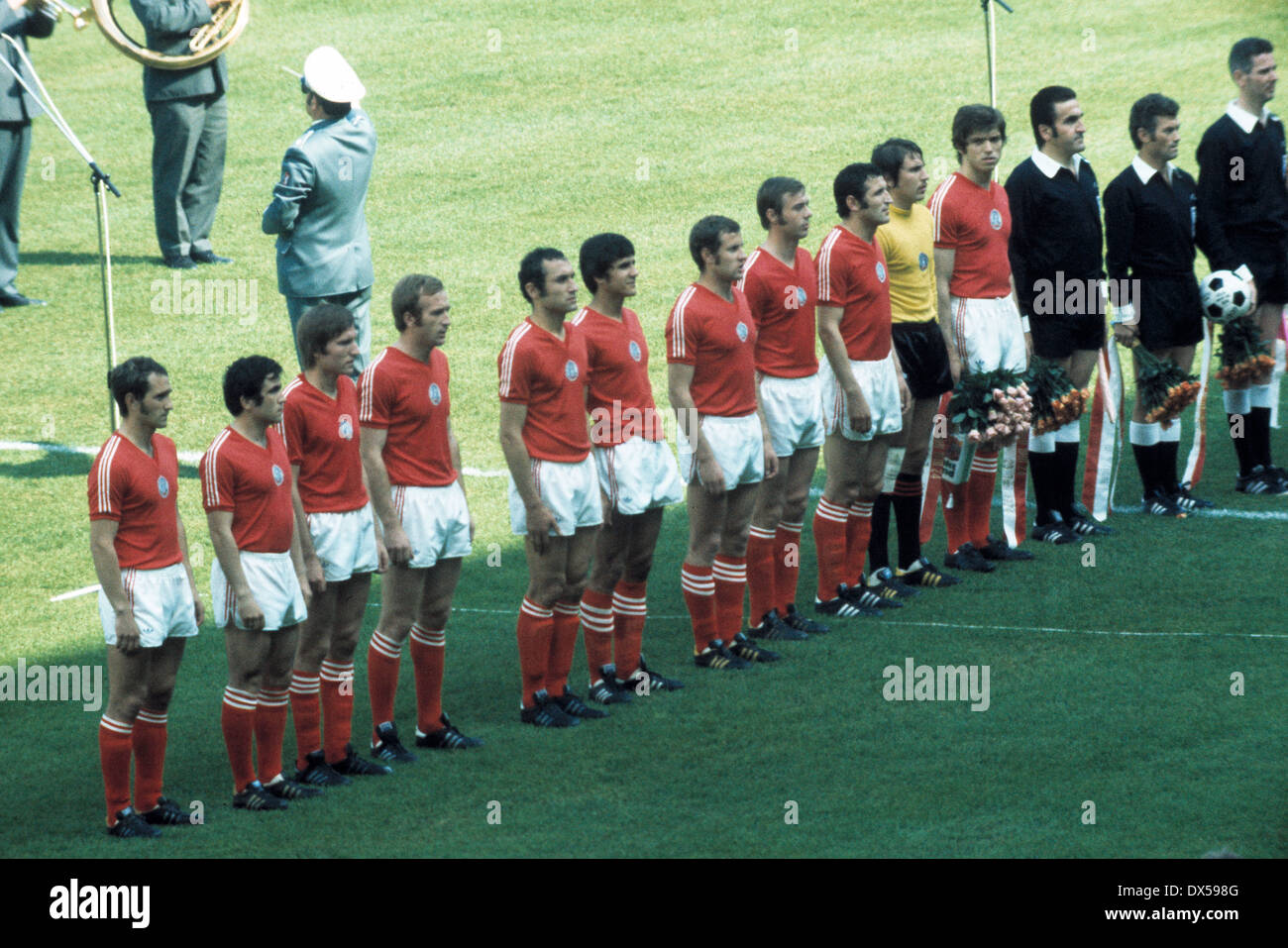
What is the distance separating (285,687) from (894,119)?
12.7 meters

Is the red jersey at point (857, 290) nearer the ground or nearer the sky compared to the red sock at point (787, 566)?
nearer the sky

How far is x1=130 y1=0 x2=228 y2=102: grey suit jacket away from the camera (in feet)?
48.2

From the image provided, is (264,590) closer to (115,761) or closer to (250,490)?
(250,490)

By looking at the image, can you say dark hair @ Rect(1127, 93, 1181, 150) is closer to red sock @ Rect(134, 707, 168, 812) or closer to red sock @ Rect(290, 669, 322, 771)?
red sock @ Rect(290, 669, 322, 771)

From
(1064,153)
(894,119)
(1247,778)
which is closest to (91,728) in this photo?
(1247,778)

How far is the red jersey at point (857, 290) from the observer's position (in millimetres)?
9328

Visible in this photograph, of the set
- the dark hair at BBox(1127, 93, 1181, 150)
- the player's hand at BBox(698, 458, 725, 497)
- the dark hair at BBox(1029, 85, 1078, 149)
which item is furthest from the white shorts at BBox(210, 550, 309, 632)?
the dark hair at BBox(1127, 93, 1181, 150)

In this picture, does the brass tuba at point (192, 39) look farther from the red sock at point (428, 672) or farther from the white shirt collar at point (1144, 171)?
the red sock at point (428, 672)

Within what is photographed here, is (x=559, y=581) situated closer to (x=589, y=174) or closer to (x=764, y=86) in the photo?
(x=589, y=174)

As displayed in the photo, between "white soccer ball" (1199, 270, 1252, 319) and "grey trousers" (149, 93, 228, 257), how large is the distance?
8.20 meters

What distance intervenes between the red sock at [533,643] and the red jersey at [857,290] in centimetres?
223

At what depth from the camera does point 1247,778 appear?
282 inches

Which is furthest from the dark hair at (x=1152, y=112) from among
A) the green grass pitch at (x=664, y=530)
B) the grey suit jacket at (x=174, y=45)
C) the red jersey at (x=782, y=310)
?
the grey suit jacket at (x=174, y=45)

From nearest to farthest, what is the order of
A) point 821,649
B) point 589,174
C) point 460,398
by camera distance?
point 821,649
point 460,398
point 589,174
